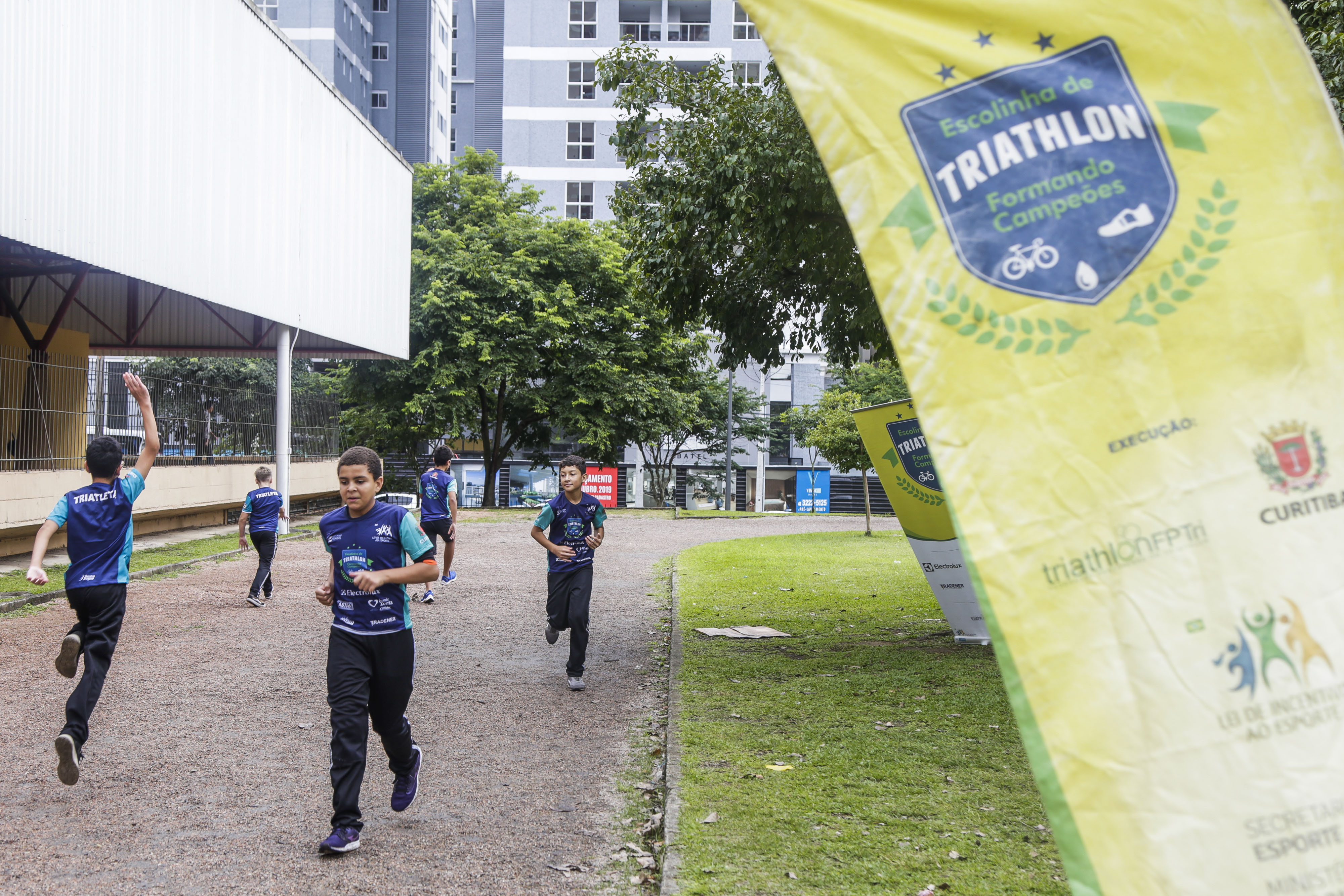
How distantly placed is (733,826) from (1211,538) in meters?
3.94

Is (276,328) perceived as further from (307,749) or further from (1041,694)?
(1041,694)

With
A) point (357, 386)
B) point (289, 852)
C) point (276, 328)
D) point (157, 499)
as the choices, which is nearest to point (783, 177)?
point (289, 852)

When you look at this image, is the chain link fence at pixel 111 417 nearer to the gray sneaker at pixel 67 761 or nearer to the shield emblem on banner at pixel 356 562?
the gray sneaker at pixel 67 761

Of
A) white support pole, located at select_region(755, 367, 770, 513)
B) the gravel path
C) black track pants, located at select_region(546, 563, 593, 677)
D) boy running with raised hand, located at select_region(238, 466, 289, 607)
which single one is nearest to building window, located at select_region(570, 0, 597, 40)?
white support pole, located at select_region(755, 367, 770, 513)

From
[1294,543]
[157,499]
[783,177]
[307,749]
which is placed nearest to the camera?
[1294,543]

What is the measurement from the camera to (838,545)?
2498cm

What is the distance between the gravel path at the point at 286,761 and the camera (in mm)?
4941

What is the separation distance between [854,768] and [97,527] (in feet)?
15.0

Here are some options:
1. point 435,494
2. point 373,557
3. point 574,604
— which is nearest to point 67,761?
point 373,557

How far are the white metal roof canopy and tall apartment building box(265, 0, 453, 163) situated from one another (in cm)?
2848

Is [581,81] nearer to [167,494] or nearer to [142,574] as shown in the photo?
[167,494]

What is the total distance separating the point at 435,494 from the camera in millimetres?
13633

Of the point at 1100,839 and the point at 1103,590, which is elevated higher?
the point at 1103,590

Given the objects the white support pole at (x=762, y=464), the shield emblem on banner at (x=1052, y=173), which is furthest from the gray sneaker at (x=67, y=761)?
the white support pole at (x=762, y=464)
